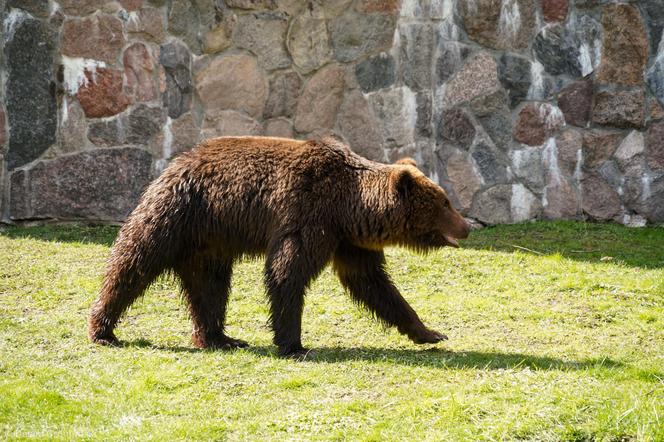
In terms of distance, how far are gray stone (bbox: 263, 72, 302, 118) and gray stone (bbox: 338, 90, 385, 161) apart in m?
0.59

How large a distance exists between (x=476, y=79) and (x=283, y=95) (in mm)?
2292

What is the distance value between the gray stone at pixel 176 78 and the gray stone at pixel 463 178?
3194 mm

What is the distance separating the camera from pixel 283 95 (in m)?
11.2

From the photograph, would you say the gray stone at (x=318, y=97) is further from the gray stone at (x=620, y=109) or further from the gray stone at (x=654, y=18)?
the gray stone at (x=654, y=18)

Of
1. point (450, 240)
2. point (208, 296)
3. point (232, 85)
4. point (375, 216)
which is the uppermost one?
point (232, 85)

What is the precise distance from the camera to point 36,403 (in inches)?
232

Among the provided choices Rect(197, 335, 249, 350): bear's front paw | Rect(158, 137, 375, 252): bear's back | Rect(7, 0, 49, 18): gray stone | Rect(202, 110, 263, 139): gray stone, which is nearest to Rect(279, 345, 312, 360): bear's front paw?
Rect(197, 335, 249, 350): bear's front paw

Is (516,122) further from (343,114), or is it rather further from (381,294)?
(381,294)

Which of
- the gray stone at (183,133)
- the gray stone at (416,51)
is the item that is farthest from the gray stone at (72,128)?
the gray stone at (416,51)

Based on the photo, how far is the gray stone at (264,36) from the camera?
11.0m

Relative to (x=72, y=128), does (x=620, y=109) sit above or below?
above

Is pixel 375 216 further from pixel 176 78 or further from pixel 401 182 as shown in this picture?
pixel 176 78

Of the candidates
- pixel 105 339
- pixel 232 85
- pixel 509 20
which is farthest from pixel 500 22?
pixel 105 339

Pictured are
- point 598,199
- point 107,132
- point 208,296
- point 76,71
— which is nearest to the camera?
point 208,296
